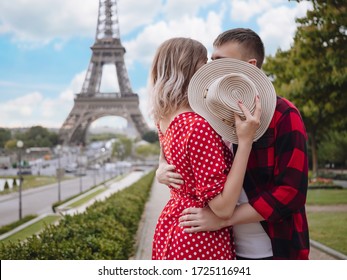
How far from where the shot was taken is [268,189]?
1822 millimetres

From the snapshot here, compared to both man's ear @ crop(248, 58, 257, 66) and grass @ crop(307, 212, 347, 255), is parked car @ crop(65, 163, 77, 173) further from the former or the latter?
man's ear @ crop(248, 58, 257, 66)

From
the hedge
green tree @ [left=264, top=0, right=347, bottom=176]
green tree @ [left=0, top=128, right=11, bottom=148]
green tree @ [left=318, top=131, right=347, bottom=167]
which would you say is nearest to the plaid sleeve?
the hedge

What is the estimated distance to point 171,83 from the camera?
1.83 meters

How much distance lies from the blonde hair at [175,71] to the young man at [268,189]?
0.45 feet

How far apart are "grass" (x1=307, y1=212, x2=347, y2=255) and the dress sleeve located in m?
5.39

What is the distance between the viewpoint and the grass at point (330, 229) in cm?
724

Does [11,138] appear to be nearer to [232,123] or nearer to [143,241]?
[143,241]

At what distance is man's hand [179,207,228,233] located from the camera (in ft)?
5.97

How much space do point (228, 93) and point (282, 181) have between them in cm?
38

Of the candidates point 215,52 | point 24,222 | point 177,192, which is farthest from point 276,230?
point 24,222

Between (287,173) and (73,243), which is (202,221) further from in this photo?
(73,243)

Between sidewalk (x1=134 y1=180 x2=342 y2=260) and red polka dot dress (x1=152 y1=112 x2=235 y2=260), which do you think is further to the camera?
sidewalk (x1=134 y1=180 x2=342 y2=260)

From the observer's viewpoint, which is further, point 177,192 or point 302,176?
point 177,192
